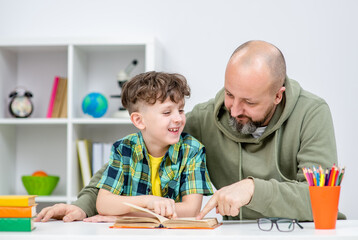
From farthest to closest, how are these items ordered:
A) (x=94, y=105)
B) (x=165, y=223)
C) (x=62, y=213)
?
1. (x=94, y=105)
2. (x=62, y=213)
3. (x=165, y=223)

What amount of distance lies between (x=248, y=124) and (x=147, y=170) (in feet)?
1.32

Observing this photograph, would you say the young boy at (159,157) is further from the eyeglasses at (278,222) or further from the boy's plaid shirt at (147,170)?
the eyeglasses at (278,222)

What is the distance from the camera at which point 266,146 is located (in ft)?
6.20

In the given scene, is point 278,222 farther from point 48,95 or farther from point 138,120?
point 48,95

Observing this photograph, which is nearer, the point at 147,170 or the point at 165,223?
the point at 165,223

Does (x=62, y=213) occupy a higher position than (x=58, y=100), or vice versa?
(x=58, y=100)

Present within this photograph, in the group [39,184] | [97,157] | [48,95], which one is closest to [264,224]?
[97,157]

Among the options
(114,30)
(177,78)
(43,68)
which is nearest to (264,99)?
(177,78)

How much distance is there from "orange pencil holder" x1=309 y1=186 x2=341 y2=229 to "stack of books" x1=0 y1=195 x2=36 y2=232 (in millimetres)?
709

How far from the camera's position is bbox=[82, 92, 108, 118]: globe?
3.31m

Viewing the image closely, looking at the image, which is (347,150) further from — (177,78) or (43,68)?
(43,68)

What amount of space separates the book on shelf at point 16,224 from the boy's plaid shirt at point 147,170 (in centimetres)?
45

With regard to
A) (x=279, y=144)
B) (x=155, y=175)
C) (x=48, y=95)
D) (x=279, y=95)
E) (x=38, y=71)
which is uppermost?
(x=38, y=71)

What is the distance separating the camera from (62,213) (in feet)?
5.27
